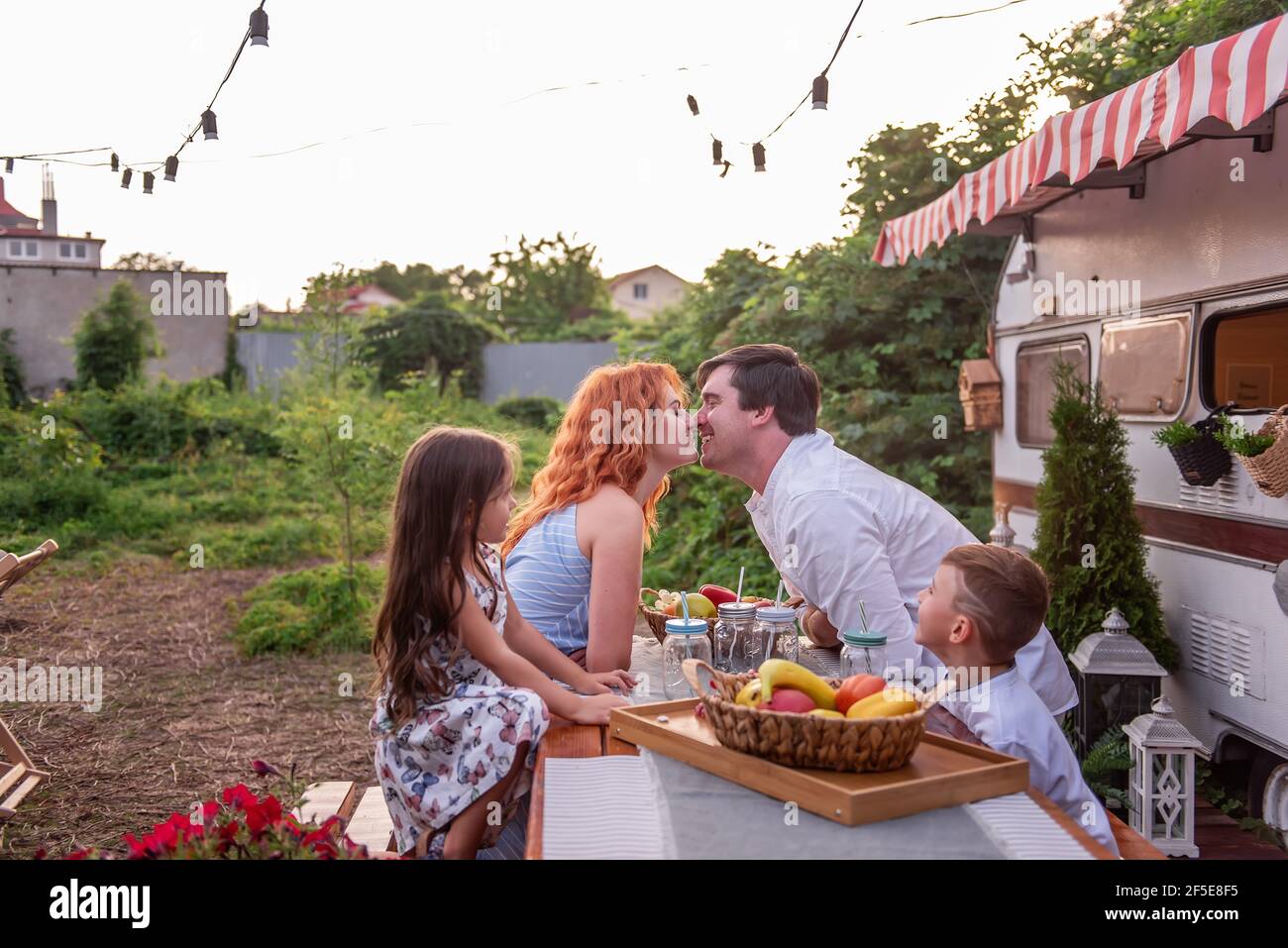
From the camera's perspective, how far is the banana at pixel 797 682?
214cm

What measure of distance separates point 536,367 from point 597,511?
1076 inches

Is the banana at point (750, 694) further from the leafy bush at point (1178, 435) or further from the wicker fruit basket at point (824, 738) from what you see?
the leafy bush at point (1178, 435)

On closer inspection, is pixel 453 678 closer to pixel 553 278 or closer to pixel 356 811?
pixel 356 811

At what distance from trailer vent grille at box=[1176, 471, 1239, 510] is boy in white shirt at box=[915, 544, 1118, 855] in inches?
88.0

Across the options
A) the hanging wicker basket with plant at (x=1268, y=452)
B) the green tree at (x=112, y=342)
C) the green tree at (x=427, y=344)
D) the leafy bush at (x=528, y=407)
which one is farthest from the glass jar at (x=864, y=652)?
the green tree at (x=427, y=344)

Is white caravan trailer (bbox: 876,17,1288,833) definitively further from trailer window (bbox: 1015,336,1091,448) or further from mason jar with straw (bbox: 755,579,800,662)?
mason jar with straw (bbox: 755,579,800,662)

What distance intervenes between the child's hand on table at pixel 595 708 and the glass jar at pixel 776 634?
442 mm

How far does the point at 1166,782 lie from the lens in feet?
12.9

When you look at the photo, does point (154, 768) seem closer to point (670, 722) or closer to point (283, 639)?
point (283, 639)

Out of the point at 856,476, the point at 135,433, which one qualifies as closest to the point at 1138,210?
the point at 856,476

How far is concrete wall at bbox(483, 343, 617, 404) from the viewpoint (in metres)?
29.8

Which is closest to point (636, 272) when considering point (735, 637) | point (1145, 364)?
point (1145, 364)

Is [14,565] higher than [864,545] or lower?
lower

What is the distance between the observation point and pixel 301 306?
35.4ft
